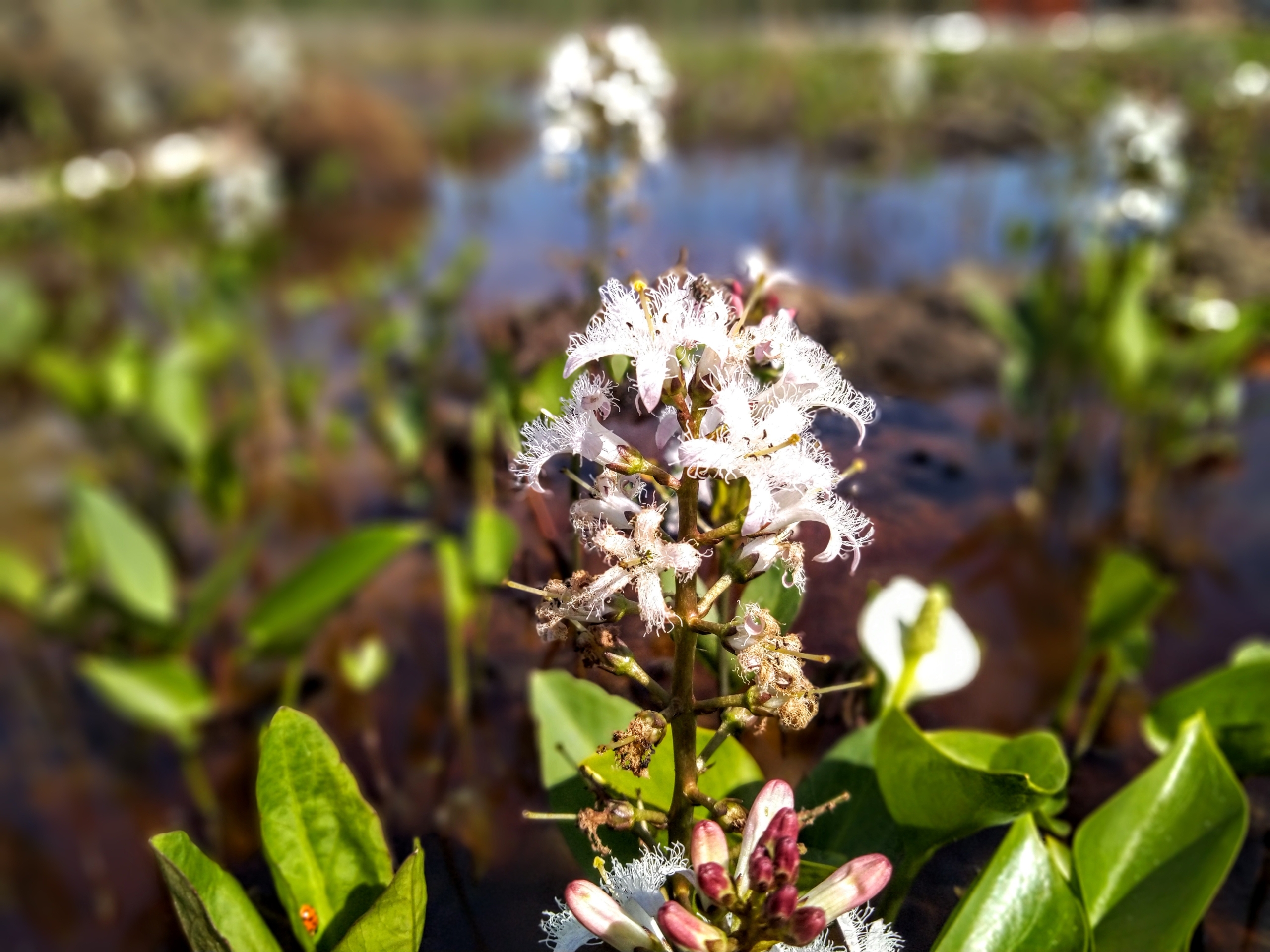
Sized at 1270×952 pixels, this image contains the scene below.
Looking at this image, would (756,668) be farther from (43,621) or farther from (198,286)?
(198,286)

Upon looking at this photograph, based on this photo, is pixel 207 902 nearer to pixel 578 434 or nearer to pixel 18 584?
pixel 578 434

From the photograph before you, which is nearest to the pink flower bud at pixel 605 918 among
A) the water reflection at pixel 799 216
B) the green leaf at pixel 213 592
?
the green leaf at pixel 213 592

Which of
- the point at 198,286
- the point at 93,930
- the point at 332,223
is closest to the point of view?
the point at 93,930

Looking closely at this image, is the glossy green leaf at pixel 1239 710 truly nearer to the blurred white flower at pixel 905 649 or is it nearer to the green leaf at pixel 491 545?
the blurred white flower at pixel 905 649

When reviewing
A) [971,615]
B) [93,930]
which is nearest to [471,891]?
[93,930]

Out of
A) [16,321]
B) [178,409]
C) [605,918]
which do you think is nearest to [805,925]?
[605,918]

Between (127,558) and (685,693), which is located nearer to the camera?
(685,693)
